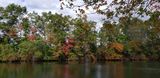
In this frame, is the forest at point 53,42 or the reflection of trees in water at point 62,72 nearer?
the reflection of trees in water at point 62,72

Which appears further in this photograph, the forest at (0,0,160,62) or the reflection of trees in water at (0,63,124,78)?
the forest at (0,0,160,62)

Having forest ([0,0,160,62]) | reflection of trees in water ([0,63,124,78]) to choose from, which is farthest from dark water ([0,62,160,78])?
forest ([0,0,160,62])

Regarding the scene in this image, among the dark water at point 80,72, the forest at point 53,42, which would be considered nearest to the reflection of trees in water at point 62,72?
the dark water at point 80,72

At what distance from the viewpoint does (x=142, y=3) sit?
20.9 ft

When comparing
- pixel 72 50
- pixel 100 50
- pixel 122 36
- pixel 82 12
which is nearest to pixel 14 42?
pixel 72 50

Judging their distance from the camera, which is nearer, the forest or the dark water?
the dark water

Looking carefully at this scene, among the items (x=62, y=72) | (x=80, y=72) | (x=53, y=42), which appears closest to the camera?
(x=80, y=72)

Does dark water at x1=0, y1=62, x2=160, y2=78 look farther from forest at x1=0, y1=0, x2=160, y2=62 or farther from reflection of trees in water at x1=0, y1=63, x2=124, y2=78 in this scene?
forest at x1=0, y1=0, x2=160, y2=62

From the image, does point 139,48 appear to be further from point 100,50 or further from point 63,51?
point 63,51

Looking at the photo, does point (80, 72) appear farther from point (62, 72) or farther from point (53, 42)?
point (53, 42)

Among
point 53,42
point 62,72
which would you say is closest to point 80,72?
point 62,72

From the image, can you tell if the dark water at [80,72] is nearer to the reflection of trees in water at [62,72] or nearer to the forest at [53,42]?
the reflection of trees in water at [62,72]

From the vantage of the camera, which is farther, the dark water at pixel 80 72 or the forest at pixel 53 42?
the forest at pixel 53 42

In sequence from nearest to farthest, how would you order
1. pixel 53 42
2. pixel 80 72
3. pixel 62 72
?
pixel 80 72, pixel 62 72, pixel 53 42
